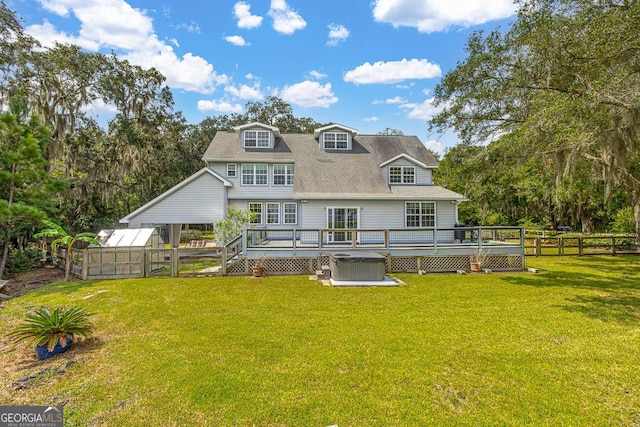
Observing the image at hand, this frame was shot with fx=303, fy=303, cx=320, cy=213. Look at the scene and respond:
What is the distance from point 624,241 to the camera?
60.6ft

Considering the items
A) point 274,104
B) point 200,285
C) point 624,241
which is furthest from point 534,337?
point 274,104

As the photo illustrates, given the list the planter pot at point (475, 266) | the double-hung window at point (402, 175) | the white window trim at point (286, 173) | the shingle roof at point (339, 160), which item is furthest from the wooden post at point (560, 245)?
the white window trim at point (286, 173)

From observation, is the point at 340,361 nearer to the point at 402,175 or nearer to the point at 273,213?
the point at 273,213

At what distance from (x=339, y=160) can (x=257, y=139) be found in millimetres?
4972

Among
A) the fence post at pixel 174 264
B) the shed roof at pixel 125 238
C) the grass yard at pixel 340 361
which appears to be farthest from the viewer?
the shed roof at pixel 125 238

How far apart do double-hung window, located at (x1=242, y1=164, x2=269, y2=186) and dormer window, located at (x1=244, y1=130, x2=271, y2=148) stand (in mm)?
1665

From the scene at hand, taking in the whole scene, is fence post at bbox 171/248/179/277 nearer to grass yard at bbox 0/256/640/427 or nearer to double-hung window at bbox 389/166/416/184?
grass yard at bbox 0/256/640/427

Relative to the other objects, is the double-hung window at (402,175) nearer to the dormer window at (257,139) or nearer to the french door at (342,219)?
the french door at (342,219)

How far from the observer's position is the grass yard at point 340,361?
10.9 feet

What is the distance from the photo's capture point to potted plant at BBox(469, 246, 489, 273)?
1150 cm

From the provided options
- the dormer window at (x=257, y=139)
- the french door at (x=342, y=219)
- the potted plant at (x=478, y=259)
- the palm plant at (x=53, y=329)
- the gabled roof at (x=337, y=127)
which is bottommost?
the palm plant at (x=53, y=329)

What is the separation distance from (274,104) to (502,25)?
28.3m

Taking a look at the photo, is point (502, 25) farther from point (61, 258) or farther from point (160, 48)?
point (61, 258)

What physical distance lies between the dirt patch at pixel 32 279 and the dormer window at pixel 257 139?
10.5 m
